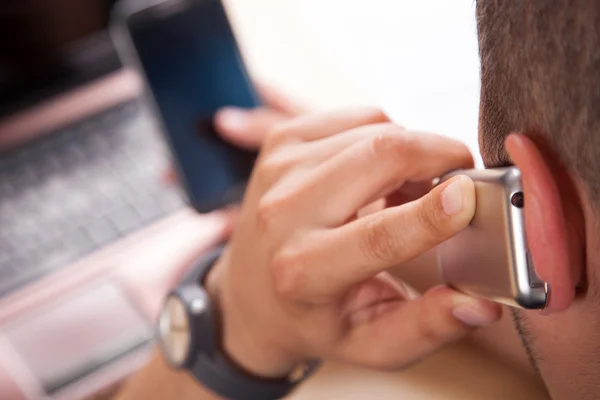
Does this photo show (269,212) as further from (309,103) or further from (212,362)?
(309,103)

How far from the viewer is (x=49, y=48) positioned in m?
0.97

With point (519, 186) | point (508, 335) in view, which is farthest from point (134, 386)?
point (519, 186)

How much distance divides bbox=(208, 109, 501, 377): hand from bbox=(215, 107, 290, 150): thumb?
0.19 meters

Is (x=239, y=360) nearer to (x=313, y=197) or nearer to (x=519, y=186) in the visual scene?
(x=313, y=197)

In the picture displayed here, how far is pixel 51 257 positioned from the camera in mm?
853

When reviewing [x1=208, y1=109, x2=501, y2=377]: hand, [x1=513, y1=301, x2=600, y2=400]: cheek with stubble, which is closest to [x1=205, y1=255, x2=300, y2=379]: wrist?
[x1=208, y1=109, x2=501, y2=377]: hand

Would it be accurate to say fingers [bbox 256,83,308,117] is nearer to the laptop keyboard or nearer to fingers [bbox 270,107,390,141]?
the laptop keyboard

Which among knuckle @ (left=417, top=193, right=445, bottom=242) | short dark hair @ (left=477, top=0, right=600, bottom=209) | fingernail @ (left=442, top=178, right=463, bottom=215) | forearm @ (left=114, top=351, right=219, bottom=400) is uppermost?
short dark hair @ (left=477, top=0, right=600, bottom=209)

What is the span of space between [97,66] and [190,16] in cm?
29

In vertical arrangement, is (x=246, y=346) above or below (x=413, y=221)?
below

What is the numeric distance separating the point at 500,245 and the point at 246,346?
0.30m

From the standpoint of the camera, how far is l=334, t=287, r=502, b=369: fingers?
449 millimetres

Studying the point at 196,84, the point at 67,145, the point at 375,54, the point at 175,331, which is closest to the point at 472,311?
the point at 175,331

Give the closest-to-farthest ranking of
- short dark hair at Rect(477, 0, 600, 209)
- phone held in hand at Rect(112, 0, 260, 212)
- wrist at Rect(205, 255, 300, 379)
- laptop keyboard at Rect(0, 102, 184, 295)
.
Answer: short dark hair at Rect(477, 0, 600, 209), wrist at Rect(205, 255, 300, 379), phone held in hand at Rect(112, 0, 260, 212), laptop keyboard at Rect(0, 102, 184, 295)
